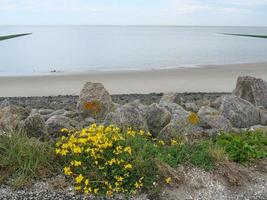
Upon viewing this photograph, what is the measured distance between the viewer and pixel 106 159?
4.75m

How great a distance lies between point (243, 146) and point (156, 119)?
6.15 ft

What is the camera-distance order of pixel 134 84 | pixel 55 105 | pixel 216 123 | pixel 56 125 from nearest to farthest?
pixel 56 125
pixel 216 123
pixel 55 105
pixel 134 84

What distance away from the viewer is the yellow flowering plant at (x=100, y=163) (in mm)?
4516

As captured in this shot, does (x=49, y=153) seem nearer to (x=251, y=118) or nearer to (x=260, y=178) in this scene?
(x=260, y=178)

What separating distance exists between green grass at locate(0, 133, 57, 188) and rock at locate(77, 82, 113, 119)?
3.36 metres

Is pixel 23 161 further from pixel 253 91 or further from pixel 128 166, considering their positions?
pixel 253 91

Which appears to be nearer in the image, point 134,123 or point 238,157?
point 238,157

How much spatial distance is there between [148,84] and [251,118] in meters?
10.3

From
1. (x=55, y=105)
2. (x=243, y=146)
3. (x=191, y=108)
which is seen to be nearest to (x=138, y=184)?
(x=243, y=146)

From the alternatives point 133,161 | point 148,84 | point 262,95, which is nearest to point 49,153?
point 133,161

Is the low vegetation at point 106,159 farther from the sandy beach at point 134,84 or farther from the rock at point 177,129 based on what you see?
the sandy beach at point 134,84

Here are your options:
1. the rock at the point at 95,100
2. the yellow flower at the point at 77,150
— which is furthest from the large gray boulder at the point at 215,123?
the yellow flower at the point at 77,150

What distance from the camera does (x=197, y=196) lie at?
4.58 metres

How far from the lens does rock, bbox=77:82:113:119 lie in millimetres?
8500
